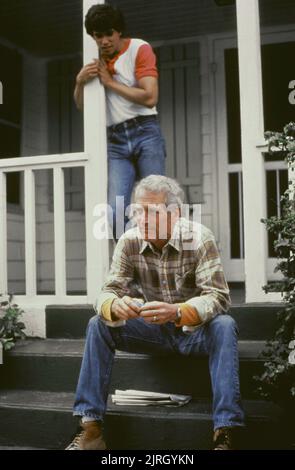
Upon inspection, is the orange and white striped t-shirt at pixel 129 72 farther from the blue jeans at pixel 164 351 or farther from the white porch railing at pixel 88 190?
the blue jeans at pixel 164 351

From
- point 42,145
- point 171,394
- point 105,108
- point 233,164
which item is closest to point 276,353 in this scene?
point 171,394

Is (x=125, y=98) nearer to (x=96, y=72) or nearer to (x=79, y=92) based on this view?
(x=96, y=72)

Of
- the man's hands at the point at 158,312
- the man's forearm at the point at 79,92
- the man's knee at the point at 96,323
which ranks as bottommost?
the man's knee at the point at 96,323

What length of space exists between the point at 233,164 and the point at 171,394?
2862 millimetres

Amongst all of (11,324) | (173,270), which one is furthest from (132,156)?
(11,324)

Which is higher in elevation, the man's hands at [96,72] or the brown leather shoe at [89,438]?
the man's hands at [96,72]

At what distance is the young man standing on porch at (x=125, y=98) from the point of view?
3631 mm

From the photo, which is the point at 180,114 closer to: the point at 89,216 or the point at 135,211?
the point at 89,216

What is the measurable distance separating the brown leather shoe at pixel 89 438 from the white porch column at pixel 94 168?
4.03 feet

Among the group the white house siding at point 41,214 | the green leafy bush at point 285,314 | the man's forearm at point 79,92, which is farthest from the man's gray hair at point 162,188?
the white house siding at point 41,214

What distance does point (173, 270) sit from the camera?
290cm

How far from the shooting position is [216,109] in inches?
216

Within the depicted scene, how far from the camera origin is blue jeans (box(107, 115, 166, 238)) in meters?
3.71

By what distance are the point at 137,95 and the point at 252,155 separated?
0.76m
